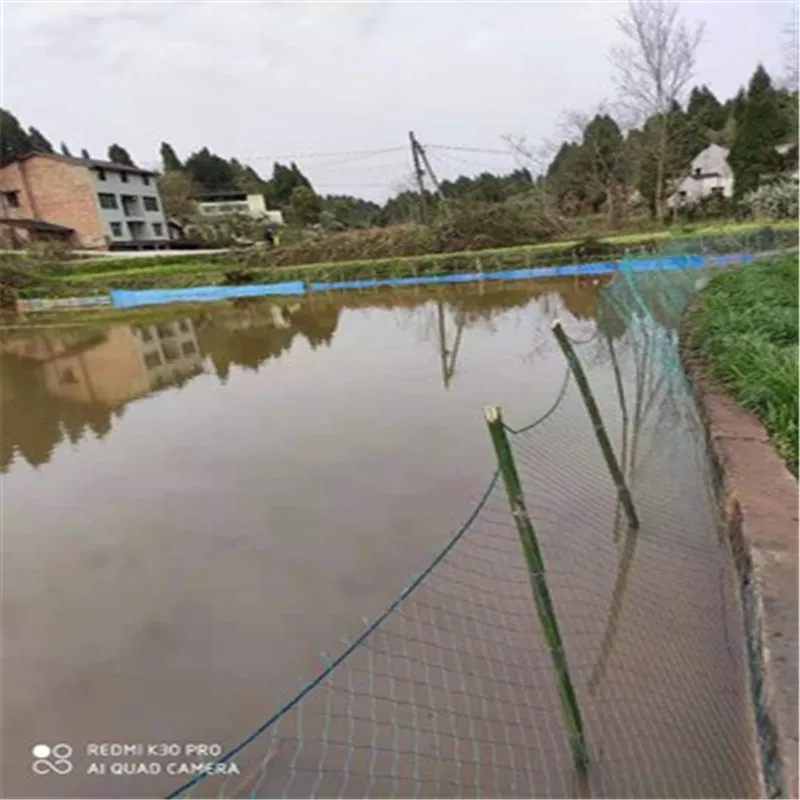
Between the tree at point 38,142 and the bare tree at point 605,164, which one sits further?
the tree at point 38,142

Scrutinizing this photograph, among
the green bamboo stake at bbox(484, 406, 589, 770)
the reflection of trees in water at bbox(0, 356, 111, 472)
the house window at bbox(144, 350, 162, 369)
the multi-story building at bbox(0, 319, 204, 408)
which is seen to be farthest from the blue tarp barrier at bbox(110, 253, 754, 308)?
the green bamboo stake at bbox(484, 406, 589, 770)

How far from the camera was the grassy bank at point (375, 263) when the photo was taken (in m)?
17.2

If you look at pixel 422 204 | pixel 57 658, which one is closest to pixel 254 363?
pixel 57 658

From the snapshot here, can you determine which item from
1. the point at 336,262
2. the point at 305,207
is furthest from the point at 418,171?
the point at 305,207

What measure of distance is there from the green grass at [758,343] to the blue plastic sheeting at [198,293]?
17574 millimetres

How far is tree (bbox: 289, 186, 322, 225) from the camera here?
144 ft

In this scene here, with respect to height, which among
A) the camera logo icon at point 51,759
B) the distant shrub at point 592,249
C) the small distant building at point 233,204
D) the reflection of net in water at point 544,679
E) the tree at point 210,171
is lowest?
the reflection of net in water at point 544,679

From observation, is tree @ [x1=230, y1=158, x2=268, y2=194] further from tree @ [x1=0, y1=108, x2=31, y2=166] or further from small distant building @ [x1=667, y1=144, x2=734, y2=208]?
small distant building @ [x1=667, y1=144, x2=734, y2=208]

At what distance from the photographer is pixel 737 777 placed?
213 cm

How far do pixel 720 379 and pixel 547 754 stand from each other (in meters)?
3.32

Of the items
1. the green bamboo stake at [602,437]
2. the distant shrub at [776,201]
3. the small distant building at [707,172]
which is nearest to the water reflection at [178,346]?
the green bamboo stake at [602,437]

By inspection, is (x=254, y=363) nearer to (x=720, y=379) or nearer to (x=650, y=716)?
(x=720, y=379)

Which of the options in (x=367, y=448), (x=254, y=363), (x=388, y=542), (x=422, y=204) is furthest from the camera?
(x=422, y=204)

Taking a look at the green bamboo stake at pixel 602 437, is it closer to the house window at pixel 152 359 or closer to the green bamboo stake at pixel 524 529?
the green bamboo stake at pixel 524 529
